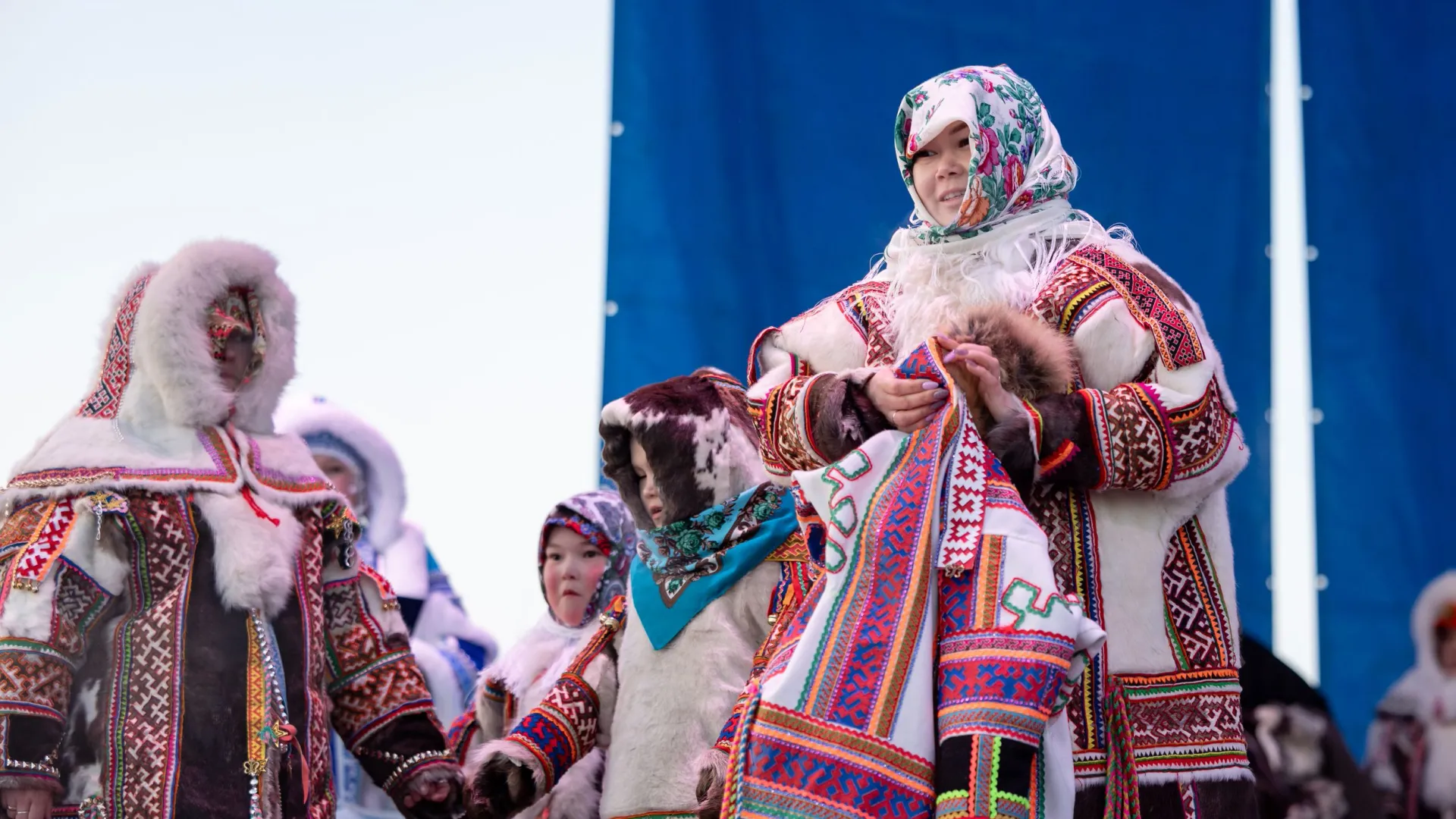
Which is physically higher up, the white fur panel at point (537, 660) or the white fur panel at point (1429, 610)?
the white fur panel at point (1429, 610)

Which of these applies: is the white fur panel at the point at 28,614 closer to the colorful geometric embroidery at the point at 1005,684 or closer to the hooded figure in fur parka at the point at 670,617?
the hooded figure in fur parka at the point at 670,617

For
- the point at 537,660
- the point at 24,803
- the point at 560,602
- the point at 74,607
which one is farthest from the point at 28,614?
the point at 560,602

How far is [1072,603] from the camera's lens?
2.09m

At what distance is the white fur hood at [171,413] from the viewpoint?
314 cm

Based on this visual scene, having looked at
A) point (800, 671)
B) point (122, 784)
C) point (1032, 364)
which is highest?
point (1032, 364)

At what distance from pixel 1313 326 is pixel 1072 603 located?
311cm

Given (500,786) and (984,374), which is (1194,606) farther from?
(500,786)

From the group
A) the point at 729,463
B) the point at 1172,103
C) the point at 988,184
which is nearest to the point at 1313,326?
the point at 1172,103

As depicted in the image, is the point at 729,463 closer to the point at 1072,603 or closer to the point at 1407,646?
the point at 1072,603

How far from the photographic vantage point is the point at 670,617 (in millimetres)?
3113

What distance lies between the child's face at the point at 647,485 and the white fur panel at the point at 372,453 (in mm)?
2212

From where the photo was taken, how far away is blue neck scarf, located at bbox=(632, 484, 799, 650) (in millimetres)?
3119

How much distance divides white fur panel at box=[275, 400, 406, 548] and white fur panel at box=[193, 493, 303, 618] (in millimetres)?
2142

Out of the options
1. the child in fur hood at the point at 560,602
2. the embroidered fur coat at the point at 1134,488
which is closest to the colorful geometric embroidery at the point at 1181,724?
the embroidered fur coat at the point at 1134,488
